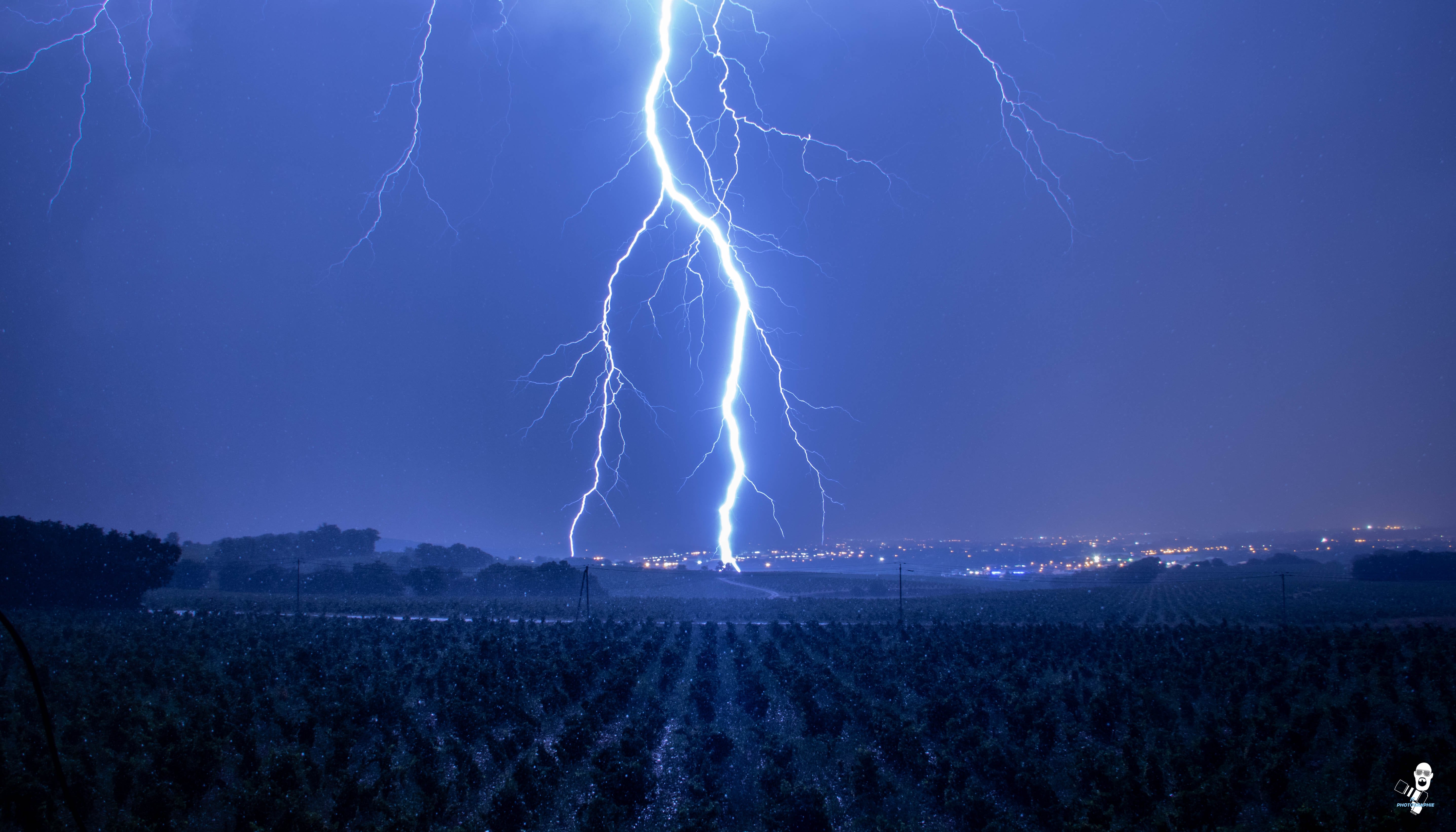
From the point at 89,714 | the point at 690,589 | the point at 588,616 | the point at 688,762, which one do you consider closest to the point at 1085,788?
the point at 688,762

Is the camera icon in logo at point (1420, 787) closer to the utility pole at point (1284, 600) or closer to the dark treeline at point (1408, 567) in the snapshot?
the utility pole at point (1284, 600)

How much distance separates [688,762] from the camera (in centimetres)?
1012

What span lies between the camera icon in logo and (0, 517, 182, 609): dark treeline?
129 feet

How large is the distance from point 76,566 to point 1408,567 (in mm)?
78357

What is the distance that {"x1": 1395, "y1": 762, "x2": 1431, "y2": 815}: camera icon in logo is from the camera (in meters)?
8.54

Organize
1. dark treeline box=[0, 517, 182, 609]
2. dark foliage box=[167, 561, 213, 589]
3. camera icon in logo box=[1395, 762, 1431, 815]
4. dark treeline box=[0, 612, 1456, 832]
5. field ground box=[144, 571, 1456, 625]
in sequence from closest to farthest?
dark treeline box=[0, 612, 1456, 832]
camera icon in logo box=[1395, 762, 1431, 815]
dark treeline box=[0, 517, 182, 609]
field ground box=[144, 571, 1456, 625]
dark foliage box=[167, 561, 213, 589]

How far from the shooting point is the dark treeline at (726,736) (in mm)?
8289

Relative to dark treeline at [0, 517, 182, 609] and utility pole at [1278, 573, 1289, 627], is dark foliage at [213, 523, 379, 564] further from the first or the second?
utility pole at [1278, 573, 1289, 627]

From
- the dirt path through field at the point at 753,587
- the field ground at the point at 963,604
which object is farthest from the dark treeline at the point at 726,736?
the dirt path through field at the point at 753,587

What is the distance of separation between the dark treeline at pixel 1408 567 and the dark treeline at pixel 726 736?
4018 centimetres

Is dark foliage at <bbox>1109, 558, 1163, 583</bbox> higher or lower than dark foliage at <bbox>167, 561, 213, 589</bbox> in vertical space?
lower

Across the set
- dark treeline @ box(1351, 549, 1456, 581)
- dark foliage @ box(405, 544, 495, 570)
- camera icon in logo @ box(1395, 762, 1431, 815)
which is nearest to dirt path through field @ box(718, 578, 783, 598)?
dark foliage @ box(405, 544, 495, 570)

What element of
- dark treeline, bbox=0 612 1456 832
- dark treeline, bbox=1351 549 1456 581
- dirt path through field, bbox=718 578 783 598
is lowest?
dirt path through field, bbox=718 578 783 598

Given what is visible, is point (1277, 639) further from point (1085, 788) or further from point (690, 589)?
point (690, 589)
